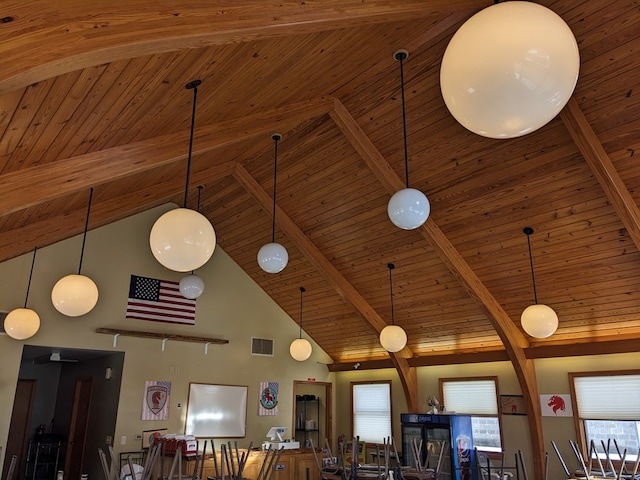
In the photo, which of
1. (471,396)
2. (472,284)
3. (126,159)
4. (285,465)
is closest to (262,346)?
(285,465)

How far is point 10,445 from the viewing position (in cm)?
941

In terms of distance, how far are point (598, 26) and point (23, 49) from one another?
4028mm

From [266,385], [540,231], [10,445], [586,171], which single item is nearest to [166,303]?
[266,385]

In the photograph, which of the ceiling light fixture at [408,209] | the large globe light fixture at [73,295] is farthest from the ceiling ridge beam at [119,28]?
the large globe light fixture at [73,295]

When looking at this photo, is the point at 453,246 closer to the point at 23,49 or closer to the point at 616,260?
the point at 616,260

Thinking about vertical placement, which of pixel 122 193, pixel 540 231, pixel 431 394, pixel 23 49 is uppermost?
pixel 122 193

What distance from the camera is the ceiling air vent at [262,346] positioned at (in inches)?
364

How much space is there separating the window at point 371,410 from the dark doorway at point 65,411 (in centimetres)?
457

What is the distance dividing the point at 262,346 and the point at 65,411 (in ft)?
13.9

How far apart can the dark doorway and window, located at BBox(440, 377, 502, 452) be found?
5.43m

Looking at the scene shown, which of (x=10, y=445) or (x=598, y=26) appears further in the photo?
(x=10, y=445)

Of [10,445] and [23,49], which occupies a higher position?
[23,49]

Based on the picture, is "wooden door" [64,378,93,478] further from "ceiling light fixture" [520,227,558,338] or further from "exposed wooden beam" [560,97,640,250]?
"exposed wooden beam" [560,97,640,250]

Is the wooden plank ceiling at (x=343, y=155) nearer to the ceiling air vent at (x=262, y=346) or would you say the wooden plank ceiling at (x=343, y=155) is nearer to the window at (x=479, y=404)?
the window at (x=479, y=404)
